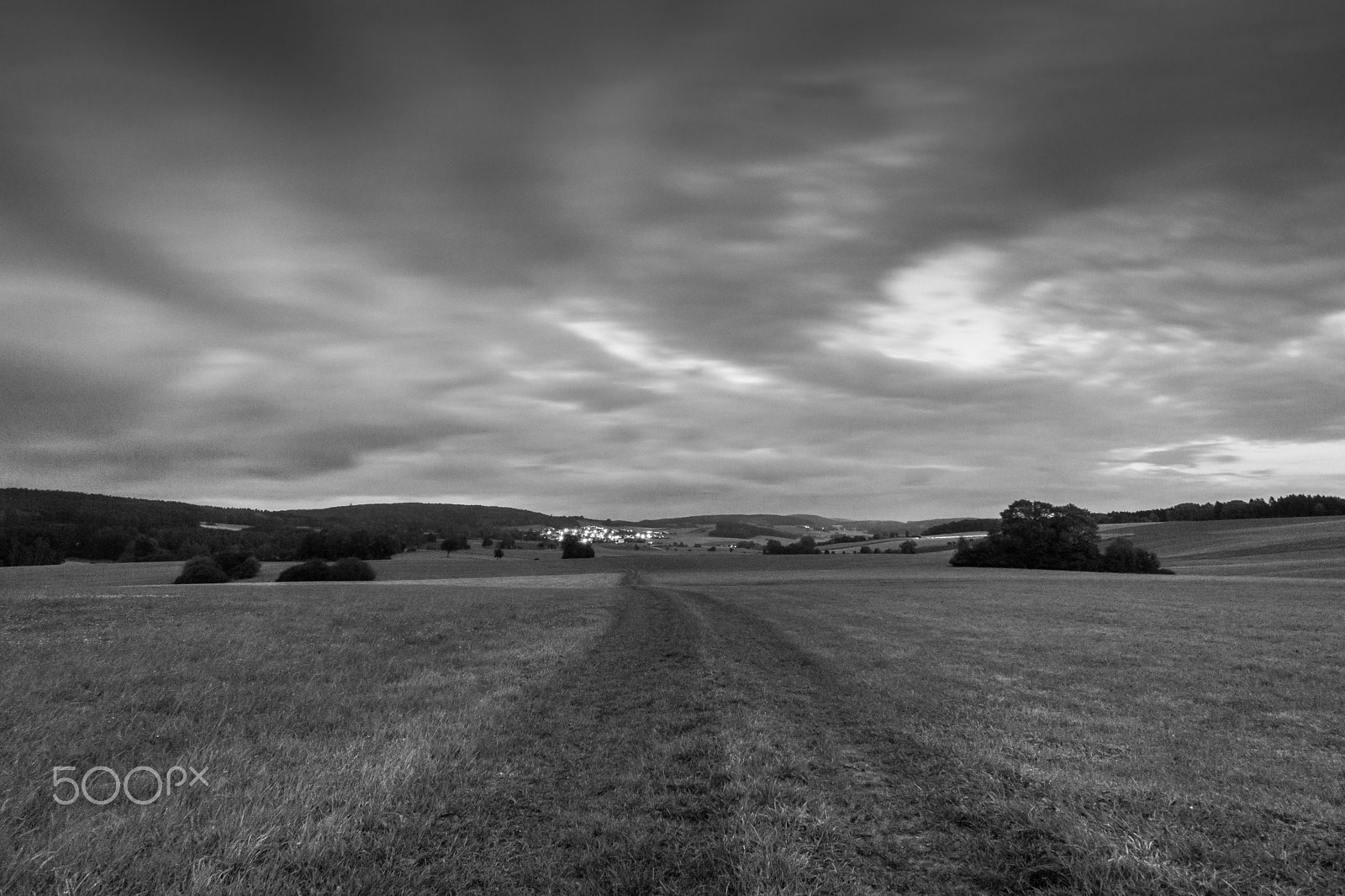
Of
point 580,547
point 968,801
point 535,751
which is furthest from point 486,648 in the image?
point 580,547

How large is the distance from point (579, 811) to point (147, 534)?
155 meters

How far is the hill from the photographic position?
211ft

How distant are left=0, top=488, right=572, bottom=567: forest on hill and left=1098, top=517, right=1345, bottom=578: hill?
124749mm

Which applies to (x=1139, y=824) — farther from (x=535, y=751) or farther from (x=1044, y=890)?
(x=535, y=751)

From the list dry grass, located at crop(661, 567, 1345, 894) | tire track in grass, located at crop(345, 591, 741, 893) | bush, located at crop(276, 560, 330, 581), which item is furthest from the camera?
bush, located at crop(276, 560, 330, 581)

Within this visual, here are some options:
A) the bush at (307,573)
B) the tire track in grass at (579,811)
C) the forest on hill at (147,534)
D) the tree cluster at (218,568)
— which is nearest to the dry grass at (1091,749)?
the tire track in grass at (579,811)

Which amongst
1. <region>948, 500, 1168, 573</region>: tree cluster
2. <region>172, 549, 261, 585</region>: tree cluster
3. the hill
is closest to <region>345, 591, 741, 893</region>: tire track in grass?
the hill

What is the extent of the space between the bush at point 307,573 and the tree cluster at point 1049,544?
89411mm

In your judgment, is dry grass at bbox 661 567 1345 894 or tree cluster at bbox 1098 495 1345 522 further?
tree cluster at bbox 1098 495 1345 522

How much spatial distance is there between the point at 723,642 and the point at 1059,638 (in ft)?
37.8

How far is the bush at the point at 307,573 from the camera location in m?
80.6

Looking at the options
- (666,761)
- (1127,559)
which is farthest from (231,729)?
(1127,559)

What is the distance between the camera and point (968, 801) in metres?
7.80

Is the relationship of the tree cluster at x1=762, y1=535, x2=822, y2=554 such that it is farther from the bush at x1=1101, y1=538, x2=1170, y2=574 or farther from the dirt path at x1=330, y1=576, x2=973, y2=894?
the dirt path at x1=330, y1=576, x2=973, y2=894
